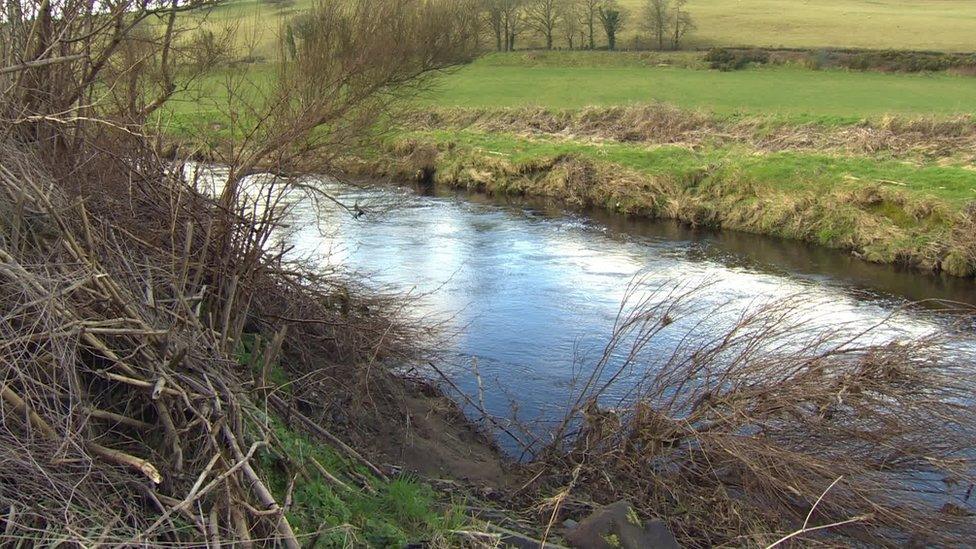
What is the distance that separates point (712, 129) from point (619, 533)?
88.1ft

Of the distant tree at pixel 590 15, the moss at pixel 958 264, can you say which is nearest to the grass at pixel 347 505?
the moss at pixel 958 264

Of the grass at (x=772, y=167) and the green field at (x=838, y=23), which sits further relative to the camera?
the green field at (x=838, y=23)

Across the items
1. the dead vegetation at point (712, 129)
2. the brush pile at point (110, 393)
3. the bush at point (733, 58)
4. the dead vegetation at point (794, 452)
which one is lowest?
the dead vegetation at point (794, 452)

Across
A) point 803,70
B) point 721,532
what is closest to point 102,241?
point 721,532

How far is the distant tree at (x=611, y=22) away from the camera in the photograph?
6431 cm

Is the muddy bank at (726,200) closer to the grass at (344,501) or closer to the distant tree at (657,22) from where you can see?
the grass at (344,501)

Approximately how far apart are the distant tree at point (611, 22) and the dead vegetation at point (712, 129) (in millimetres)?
28762

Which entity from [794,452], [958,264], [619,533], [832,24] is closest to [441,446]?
[619,533]

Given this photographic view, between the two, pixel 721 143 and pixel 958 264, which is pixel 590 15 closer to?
pixel 721 143

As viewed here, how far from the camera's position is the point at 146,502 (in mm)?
5457

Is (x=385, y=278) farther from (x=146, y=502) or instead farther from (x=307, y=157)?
(x=146, y=502)

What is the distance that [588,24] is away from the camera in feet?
217

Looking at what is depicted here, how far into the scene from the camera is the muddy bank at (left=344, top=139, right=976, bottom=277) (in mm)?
18281

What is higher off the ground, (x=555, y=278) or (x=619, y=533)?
(x=619, y=533)
